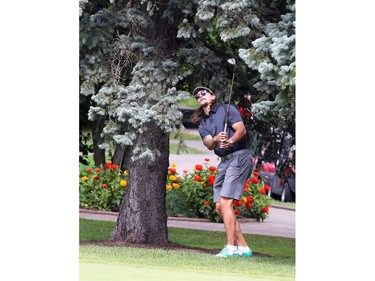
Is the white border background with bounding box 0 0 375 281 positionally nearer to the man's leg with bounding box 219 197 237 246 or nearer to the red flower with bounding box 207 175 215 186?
the man's leg with bounding box 219 197 237 246

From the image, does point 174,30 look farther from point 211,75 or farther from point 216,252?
point 216,252

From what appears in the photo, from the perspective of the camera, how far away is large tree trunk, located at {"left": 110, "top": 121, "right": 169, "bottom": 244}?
547 inches

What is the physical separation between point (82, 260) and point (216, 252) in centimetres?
213

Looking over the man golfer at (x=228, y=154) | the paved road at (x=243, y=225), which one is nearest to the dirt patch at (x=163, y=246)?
the man golfer at (x=228, y=154)

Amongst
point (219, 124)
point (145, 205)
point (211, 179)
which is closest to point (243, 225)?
point (211, 179)

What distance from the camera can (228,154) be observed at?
41.8ft

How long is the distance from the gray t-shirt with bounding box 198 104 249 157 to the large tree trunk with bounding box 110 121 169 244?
119 cm

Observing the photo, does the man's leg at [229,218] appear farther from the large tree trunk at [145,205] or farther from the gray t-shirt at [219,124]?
the large tree trunk at [145,205]

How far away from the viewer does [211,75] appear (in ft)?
44.0

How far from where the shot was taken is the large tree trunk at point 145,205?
13883 millimetres

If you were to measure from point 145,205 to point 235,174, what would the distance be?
171 cm
